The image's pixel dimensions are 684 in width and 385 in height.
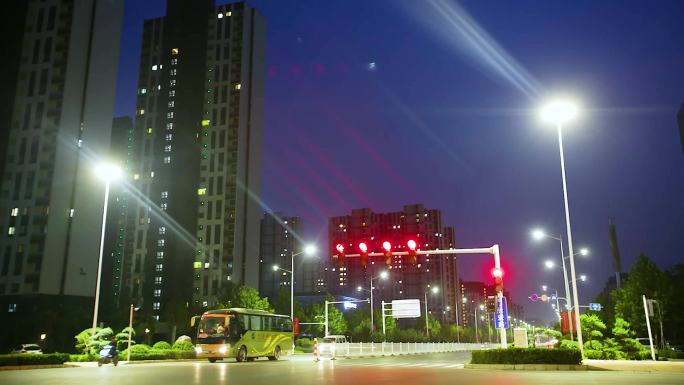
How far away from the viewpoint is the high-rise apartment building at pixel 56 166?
248 feet

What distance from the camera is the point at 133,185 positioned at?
126125 mm

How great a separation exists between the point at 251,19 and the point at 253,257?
50.0 meters

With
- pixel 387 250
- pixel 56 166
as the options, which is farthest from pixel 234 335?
pixel 56 166

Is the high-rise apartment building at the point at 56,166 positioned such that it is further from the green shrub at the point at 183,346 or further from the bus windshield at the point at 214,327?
the bus windshield at the point at 214,327

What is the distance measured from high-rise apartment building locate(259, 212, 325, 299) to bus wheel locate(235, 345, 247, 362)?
11600 centimetres

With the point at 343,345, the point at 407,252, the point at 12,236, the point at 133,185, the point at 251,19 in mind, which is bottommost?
the point at 343,345

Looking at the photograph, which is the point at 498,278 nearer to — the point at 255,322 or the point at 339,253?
the point at 339,253

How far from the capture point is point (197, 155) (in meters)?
118

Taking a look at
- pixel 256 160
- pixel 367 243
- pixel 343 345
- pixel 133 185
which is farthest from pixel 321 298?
pixel 367 243

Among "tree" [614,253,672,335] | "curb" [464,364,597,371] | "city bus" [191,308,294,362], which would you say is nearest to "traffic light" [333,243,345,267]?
"curb" [464,364,597,371]

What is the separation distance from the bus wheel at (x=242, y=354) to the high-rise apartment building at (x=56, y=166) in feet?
152

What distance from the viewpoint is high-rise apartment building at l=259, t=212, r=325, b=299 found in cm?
15788

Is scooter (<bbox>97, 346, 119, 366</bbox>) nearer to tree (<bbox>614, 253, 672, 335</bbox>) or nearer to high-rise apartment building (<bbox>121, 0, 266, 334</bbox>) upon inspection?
tree (<bbox>614, 253, 672, 335</bbox>)

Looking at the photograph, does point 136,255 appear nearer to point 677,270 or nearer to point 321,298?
point 321,298
